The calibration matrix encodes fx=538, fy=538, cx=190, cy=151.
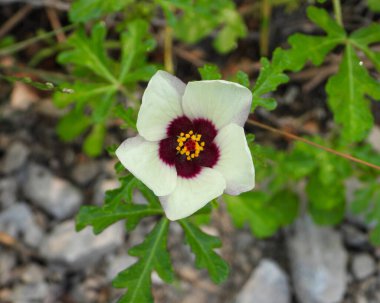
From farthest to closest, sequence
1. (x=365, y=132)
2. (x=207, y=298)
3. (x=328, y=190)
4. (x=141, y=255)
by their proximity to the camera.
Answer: (x=207, y=298) → (x=328, y=190) → (x=365, y=132) → (x=141, y=255)

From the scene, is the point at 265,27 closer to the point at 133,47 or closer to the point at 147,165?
the point at 133,47

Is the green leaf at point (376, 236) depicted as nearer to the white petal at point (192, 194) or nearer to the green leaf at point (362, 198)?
the green leaf at point (362, 198)

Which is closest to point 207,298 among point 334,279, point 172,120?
point 334,279

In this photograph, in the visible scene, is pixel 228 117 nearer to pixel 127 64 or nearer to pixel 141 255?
pixel 141 255

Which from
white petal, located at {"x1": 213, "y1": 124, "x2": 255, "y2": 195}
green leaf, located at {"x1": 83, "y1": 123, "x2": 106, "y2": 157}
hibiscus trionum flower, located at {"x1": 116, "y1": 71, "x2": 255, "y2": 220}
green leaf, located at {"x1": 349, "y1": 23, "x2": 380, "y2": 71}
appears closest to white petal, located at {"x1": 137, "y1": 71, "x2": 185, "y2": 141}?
hibiscus trionum flower, located at {"x1": 116, "y1": 71, "x2": 255, "y2": 220}

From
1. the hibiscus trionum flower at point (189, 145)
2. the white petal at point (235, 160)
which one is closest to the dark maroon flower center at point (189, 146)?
the hibiscus trionum flower at point (189, 145)

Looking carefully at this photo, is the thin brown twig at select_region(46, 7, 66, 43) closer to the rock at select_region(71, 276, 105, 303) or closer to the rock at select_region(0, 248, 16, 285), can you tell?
the rock at select_region(0, 248, 16, 285)
